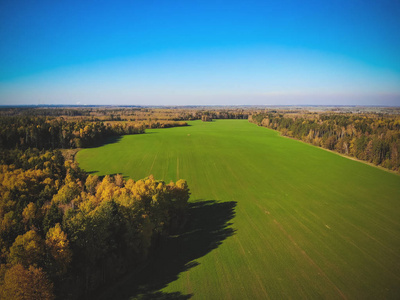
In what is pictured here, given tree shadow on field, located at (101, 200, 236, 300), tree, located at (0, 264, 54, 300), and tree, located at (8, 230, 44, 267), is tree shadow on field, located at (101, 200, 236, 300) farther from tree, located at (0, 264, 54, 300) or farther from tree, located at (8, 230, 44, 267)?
tree, located at (8, 230, 44, 267)

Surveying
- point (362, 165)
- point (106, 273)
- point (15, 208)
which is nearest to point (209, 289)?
point (106, 273)

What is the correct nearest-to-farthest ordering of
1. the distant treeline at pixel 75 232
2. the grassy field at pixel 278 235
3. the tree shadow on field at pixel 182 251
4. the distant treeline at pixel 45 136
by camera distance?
the distant treeline at pixel 75 232 < the tree shadow on field at pixel 182 251 < the grassy field at pixel 278 235 < the distant treeline at pixel 45 136

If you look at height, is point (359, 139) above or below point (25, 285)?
above

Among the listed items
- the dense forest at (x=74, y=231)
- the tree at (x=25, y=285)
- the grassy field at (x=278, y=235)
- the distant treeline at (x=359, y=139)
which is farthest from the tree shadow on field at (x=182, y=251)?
the distant treeline at (x=359, y=139)

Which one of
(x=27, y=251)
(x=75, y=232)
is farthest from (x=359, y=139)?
(x=27, y=251)

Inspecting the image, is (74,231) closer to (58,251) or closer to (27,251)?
(58,251)

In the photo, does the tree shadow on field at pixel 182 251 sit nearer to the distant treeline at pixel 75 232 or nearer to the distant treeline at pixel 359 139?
the distant treeline at pixel 75 232
